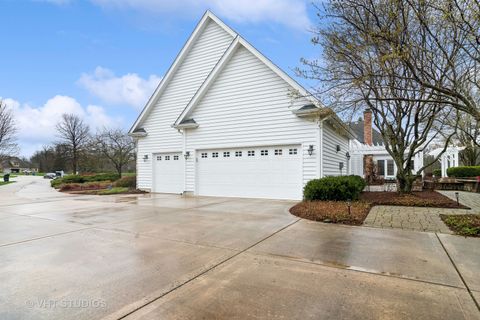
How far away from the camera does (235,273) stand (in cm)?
367

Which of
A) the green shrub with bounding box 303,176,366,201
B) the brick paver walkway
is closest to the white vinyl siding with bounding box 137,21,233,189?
the green shrub with bounding box 303,176,366,201

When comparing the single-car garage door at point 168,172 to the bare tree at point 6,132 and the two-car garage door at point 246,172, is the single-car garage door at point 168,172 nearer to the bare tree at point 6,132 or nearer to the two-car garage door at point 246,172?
the two-car garage door at point 246,172

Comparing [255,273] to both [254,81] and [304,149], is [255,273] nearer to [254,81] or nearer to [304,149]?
[304,149]

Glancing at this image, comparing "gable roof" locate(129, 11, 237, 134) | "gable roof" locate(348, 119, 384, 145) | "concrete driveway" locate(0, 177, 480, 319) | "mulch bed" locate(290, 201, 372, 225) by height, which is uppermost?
"gable roof" locate(129, 11, 237, 134)

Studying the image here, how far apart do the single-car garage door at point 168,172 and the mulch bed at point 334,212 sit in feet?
26.3

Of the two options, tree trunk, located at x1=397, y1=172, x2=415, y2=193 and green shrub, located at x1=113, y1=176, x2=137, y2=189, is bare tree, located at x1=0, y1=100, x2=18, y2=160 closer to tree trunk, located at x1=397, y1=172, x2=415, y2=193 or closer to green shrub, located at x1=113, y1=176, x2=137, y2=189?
green shrub, located at x1=113, y1=176, x2=137, y2=189

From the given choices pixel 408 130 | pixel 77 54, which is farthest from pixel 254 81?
pixel 77 54

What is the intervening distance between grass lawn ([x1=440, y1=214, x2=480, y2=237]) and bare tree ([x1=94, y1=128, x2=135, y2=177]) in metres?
30.1

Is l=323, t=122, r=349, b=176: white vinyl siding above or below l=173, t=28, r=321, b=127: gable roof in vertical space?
below

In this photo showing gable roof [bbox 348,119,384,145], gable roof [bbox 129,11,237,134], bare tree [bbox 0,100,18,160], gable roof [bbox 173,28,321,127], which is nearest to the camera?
gable roof [bbox 173,28,321,127]

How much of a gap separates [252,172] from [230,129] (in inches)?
87.5

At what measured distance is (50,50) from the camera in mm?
15344

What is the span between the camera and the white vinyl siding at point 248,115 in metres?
11.2

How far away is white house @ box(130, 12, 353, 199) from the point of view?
11289mm
